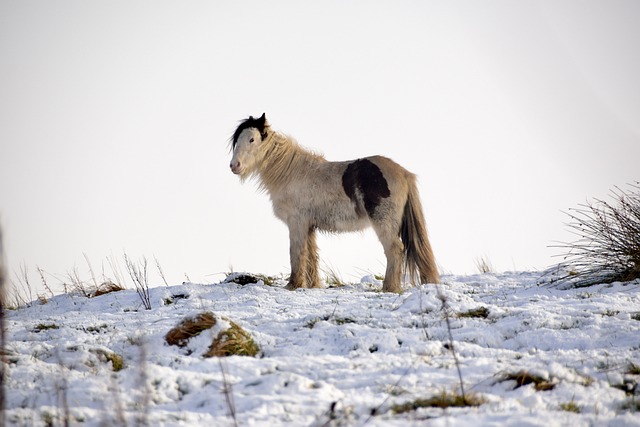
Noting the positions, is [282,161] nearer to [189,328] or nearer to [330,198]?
[330,198]

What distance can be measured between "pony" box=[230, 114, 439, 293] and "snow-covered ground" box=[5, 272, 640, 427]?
5.34 feet

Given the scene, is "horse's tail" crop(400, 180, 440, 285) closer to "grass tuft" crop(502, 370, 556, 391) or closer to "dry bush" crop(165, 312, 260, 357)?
"dry bush" crop(165, 312, 260, 357)

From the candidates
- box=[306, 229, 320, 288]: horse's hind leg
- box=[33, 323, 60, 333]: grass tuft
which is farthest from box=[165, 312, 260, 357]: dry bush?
box=[306, 229, 320, 288]: horse's hind leg

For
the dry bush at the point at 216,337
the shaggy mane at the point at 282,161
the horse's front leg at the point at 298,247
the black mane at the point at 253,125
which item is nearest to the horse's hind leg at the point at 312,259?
the horse's front leg at the point at 298,247

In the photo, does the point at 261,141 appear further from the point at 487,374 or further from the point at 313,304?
the point at 487,374

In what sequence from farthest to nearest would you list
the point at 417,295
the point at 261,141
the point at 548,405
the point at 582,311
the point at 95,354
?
1. the point at 261,141
2. the point at 417,295
3. the point at 582,311
4. the point at 95,354
5. the point at 548,405

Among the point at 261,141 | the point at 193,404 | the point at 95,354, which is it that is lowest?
the point at 193,404

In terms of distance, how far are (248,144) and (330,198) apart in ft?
5.03

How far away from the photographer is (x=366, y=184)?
343 inches

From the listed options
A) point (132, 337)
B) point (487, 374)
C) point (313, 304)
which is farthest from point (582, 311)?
point (132, 337)

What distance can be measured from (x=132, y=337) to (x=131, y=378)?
1.32 m

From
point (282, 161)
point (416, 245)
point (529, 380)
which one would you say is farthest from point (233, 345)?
point (282, 161)

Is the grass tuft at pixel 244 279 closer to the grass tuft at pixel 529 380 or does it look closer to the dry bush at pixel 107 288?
the dry bush at pixel 107 288

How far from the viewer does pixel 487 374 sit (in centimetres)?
428
